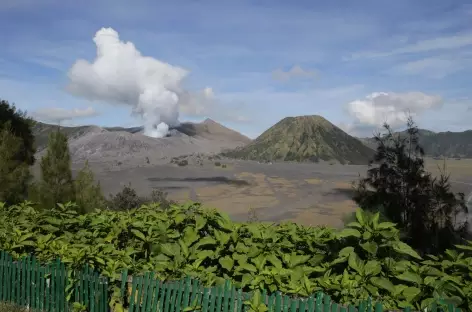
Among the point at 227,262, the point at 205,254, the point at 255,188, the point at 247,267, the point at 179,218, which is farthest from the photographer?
the point at 255,188

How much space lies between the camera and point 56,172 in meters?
24.5

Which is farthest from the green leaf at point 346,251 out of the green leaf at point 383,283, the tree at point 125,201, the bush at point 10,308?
the tree at point 125,201

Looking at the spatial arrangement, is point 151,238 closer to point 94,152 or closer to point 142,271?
point 142,271

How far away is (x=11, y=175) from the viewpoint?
24625 millimetres


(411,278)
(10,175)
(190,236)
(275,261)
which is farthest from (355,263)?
(10,175)

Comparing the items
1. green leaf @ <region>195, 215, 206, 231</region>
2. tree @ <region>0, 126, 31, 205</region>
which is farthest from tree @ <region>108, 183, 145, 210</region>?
green leaf @ <region>195, 215, 206, 231</region>

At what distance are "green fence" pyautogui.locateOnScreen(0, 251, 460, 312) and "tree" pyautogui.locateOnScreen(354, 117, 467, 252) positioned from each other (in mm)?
15907

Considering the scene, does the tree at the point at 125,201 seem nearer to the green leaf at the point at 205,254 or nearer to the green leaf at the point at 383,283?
the green leaf at the point at 205,254

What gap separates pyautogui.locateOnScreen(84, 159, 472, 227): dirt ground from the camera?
51.1m

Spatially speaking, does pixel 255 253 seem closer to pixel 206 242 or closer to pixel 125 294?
pixel 206 242

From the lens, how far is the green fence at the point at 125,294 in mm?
4438

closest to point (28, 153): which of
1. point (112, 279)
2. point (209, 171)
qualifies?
point (112, 279)

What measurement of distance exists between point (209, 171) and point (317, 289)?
86048 mm

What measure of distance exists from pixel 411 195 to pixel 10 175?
74.1 ft
